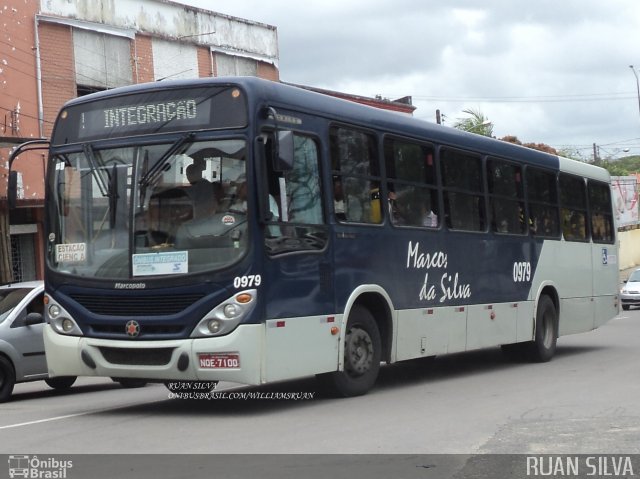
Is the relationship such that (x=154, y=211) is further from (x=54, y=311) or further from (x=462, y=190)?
(x=462, y=190)

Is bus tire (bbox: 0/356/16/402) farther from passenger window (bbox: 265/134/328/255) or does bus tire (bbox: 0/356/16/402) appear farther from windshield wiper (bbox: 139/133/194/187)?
passenger window (bbox: 265/134/328/255)

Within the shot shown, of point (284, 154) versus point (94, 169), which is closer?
point (284, 154)

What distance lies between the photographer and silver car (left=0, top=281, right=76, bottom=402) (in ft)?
42.5

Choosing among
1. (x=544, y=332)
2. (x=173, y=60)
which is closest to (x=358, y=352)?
(x=544, y=332)

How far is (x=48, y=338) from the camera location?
10.4 m

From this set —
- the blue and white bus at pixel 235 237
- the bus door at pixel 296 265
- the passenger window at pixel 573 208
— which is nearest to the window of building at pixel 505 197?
the passenger window at pixel 573 208

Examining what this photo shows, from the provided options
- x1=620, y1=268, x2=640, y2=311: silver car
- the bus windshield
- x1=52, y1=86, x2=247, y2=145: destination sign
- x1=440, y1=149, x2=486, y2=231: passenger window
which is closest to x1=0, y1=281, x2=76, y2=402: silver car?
the bus windshield

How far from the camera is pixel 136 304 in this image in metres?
9.88

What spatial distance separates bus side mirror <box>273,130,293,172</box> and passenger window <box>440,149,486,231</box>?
14.2 ft

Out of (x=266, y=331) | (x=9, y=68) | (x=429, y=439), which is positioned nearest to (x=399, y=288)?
(x=266, y=331)

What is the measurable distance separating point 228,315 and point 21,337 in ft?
15.6

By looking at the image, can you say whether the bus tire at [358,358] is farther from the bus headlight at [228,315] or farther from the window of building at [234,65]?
the window of building at [234,65]
